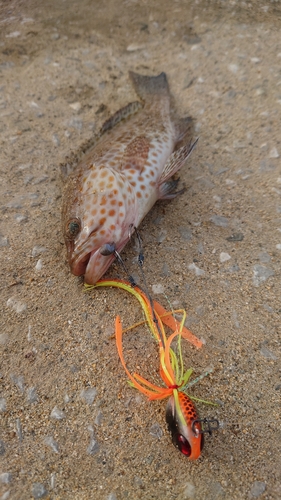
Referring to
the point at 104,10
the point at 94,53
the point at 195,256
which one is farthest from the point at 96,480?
the point at 104,10

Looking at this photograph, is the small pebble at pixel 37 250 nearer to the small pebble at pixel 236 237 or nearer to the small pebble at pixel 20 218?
the small pebble at pixel 20 218

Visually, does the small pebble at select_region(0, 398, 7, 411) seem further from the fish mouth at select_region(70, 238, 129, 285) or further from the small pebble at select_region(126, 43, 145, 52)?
the small pebble at select_region(126, 43, 145, 52)

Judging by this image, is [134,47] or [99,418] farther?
[134,47]

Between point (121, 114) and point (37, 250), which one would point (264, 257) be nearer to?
point (37, 250)

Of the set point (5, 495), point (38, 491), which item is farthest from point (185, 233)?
point (5, 495)

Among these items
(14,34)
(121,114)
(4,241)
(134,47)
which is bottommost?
(4,241)

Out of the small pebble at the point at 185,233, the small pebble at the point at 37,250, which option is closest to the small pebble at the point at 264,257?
the small pebble at the point at 185,233

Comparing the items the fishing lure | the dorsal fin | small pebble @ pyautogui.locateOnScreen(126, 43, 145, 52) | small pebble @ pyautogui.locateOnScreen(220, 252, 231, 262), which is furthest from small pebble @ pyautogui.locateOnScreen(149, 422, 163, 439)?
small pebble @ pyautogui.locateOnScreen(126, 43, 145, 52)
